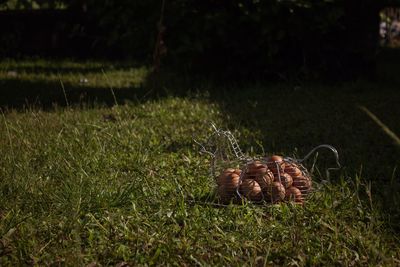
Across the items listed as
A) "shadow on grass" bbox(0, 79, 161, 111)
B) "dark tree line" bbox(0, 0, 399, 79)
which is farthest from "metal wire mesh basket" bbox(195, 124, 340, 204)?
"dark tree line" bbox(0, 0, 399, 79)

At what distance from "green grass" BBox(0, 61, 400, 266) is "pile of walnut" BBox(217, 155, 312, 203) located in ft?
0.26

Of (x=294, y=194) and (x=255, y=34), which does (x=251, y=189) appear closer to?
(x=294, y=194)

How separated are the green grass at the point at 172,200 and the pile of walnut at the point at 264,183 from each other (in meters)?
0.08

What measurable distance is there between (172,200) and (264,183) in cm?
52

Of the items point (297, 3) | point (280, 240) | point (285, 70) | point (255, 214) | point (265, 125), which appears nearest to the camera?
point (280, 240)

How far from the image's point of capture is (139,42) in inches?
→ 327

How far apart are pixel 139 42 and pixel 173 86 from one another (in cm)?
80

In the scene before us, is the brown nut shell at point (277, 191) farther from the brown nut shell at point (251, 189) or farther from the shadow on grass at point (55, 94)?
the shadow on grass at point (55, 94)

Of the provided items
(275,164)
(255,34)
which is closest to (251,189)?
(275,164)

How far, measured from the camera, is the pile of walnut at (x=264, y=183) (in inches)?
141

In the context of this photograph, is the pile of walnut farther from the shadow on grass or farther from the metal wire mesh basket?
the shadow on grass

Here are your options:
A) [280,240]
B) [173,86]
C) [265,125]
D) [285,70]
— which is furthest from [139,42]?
[280,240]

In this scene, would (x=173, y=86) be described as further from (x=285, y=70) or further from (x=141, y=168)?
(x=141, y=168)

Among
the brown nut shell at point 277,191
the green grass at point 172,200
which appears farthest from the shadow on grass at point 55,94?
the brown nut shell at point 277,191
